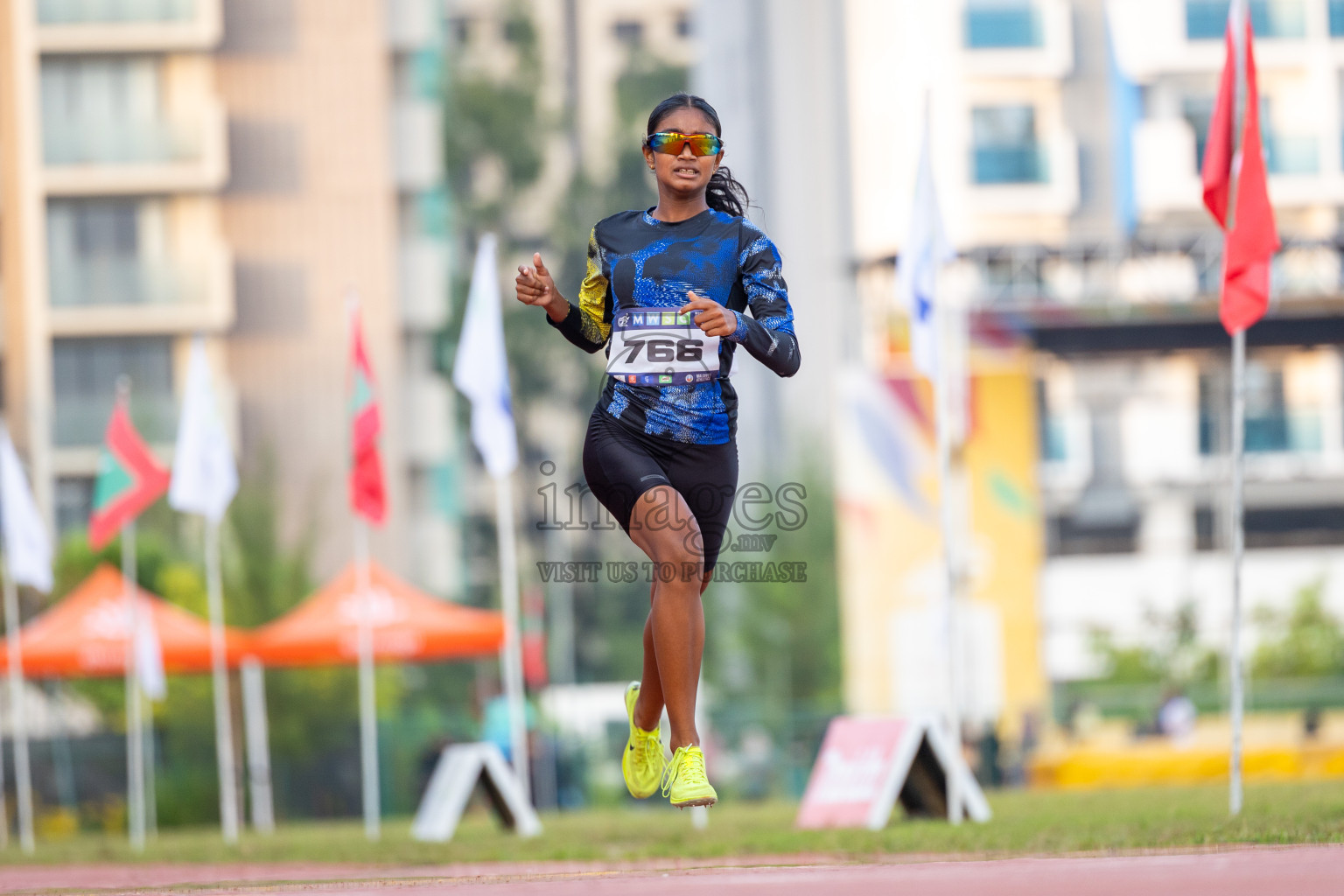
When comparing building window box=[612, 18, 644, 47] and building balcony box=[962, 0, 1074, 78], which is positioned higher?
building window box=[612, 18, 644, 47]

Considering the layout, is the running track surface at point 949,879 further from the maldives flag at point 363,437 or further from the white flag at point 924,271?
the maldives flag at point 363,437

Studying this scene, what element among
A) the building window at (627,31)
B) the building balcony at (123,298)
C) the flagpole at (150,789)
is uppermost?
the building window at (627,31)

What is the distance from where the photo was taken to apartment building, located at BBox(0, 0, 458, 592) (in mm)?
44625

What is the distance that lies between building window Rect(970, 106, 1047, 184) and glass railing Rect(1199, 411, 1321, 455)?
22.7ft

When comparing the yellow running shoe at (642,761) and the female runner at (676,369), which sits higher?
the female runner at (676,369)

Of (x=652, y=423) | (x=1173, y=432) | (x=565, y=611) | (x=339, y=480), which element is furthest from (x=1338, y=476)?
(x=652, y=423)

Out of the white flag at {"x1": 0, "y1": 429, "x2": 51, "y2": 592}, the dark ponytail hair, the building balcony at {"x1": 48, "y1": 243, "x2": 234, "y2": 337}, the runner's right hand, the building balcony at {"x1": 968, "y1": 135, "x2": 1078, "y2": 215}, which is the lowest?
the white flag at {"x1": 0, "y1": 429, "x2": 51, "y2": 592}

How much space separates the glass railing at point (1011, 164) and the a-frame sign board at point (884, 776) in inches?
1357

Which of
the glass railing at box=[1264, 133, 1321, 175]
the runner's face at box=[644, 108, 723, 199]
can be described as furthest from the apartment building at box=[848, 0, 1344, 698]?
the runner's face at box=[644, 108, 723, 199]

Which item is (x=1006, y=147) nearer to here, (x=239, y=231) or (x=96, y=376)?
(x=239, y=231)

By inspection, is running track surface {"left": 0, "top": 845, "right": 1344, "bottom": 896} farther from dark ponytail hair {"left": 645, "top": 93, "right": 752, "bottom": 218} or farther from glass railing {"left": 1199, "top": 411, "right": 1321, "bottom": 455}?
glass railing {"left": 1199, "top": 411, "right": 1321, "bottom": 455}

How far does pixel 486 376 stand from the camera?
58.1 ft

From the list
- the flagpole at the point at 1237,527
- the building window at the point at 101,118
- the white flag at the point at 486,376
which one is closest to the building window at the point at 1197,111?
the building window at the point at 101,118

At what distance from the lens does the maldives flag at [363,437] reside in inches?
736
